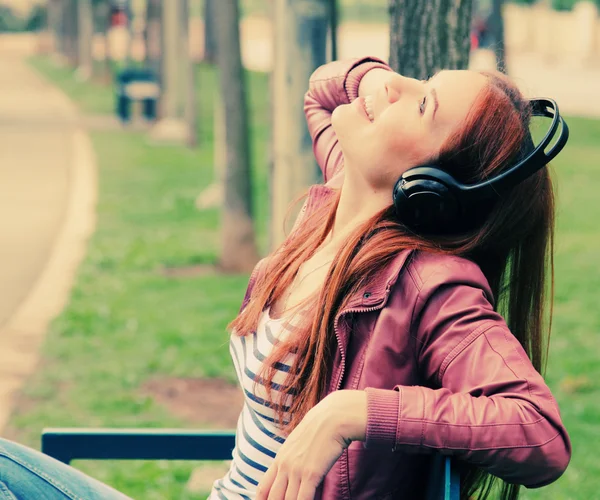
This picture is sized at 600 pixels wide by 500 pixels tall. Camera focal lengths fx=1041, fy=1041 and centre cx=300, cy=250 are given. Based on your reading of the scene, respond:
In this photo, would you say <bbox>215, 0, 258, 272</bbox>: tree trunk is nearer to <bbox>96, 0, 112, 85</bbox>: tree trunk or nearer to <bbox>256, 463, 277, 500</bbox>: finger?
<bbox>256, 463, 277, 500</bbox>: finger

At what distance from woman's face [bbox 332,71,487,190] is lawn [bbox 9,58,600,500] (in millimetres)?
379

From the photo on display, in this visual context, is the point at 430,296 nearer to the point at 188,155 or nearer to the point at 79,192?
the point at 79,192

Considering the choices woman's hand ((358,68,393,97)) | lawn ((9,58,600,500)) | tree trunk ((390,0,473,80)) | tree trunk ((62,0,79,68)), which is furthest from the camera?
tree trunk ((62,0,79,68))

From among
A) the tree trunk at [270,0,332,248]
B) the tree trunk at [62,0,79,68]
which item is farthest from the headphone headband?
the tree trunk at [62,0,79,68]

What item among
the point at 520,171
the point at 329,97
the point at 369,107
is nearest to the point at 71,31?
the point at 329,97

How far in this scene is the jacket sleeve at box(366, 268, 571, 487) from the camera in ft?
5.45

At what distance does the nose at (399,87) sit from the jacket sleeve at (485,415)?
1.76ft

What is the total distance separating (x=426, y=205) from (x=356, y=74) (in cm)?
95

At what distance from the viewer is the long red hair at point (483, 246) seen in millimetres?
1938

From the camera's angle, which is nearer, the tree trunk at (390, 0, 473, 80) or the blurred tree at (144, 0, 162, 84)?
the tree trunk at (390, 0, 473, 80)

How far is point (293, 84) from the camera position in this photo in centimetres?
473

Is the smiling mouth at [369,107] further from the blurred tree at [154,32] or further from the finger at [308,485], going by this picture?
the blurred tree at [154,32]

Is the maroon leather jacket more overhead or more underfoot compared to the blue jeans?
more overhead

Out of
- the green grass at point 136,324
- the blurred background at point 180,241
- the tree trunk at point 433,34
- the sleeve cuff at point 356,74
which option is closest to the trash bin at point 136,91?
the blurred background at point 180,241
